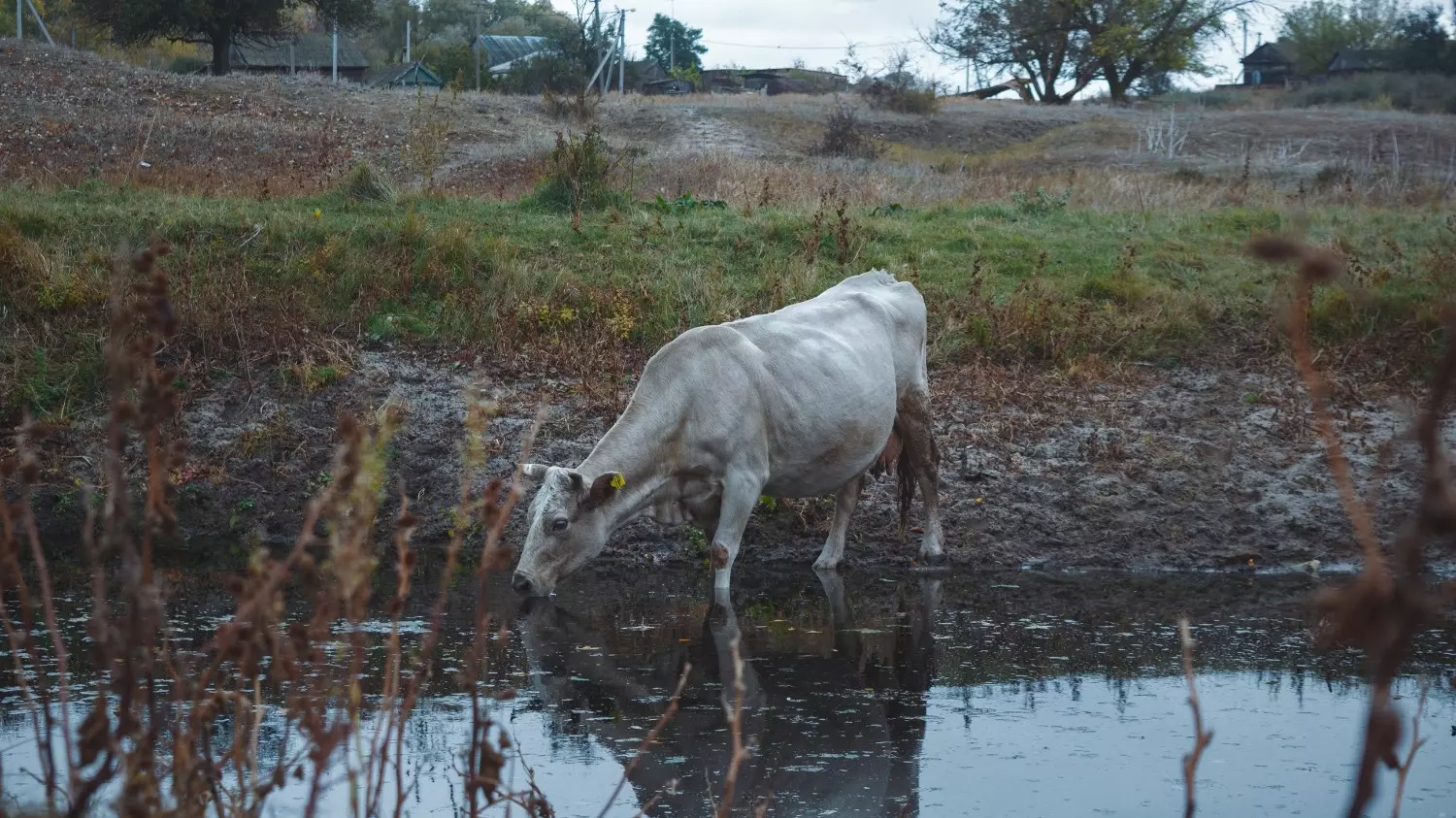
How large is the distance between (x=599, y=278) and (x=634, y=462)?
631cm

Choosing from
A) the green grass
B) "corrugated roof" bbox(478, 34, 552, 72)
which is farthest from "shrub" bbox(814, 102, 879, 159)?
"corrugated roof" bbox(478, 34, 552, 72)

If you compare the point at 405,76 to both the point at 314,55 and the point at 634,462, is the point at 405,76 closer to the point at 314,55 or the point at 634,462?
the point at 314,55

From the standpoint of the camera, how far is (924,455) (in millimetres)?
10297

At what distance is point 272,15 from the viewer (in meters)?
44.1

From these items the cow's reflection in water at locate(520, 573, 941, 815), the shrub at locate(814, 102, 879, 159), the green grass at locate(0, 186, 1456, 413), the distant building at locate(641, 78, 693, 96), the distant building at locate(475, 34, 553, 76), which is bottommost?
the cow's reflection in water at locate(520, 573, 941, 815)

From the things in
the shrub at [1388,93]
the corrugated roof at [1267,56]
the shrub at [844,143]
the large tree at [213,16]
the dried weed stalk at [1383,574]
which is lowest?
the dried weed stalk at [1383,574]

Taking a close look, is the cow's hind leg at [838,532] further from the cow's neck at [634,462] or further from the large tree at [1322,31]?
the large tree at [1322,31]

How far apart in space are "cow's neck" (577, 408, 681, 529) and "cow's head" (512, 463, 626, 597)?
0.16 meters

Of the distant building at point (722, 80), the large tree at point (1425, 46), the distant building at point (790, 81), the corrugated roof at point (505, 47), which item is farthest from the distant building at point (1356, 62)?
the corrugated roof at point (505, 47)

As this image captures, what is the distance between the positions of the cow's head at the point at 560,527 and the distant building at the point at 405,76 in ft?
191

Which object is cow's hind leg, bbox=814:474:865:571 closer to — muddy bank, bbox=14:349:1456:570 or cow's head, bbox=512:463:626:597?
muddy bank, bbox=14:349:1456:570

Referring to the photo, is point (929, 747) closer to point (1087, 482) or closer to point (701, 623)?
point (701, 623)

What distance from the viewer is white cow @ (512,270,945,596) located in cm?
808

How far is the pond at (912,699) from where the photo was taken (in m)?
5.44
